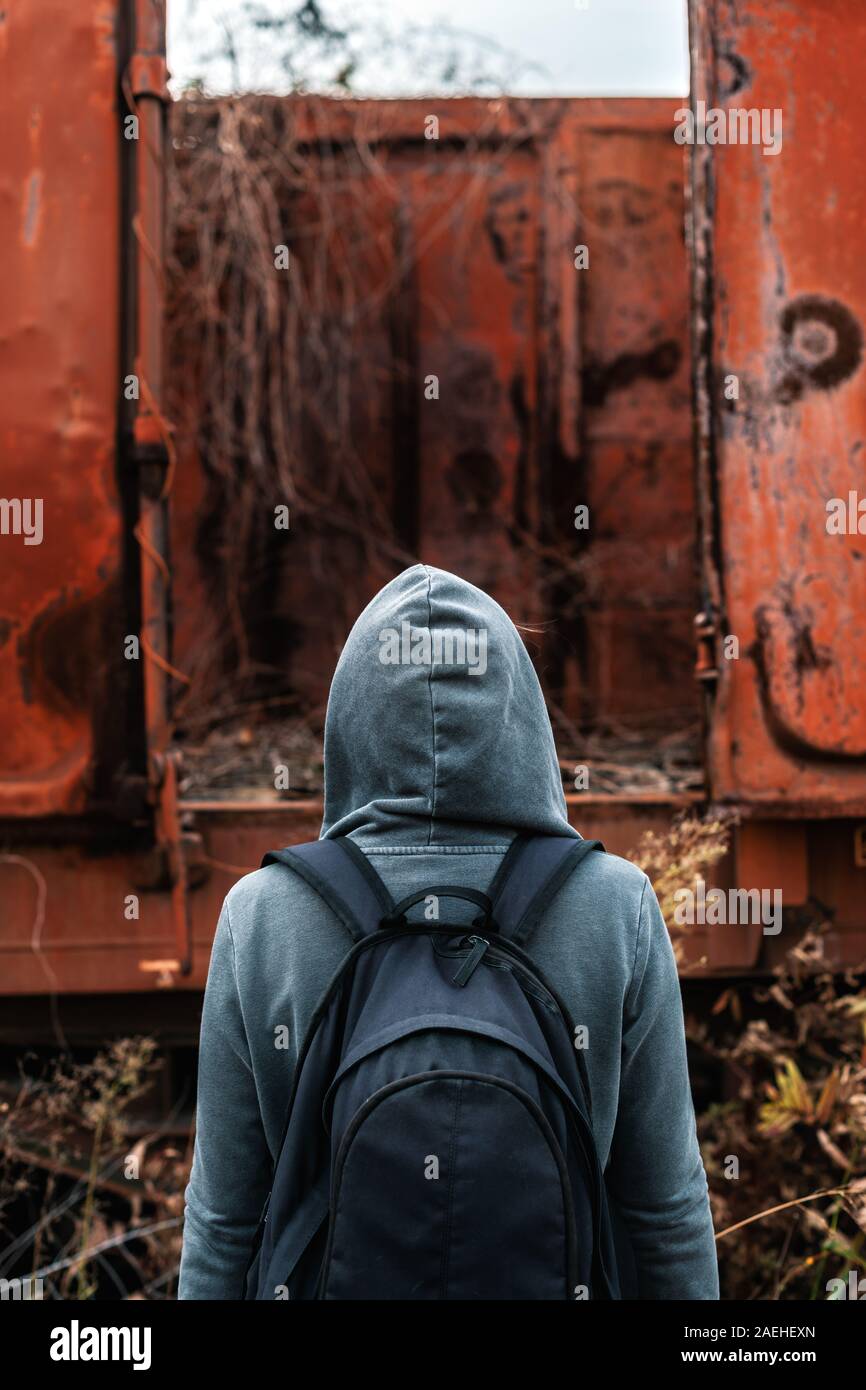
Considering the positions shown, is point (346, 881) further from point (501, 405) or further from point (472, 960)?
point (501, 405)

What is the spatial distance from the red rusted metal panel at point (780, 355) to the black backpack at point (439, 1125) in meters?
1.26

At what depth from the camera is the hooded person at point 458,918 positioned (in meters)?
1.00

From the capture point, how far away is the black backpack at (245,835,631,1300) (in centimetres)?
86

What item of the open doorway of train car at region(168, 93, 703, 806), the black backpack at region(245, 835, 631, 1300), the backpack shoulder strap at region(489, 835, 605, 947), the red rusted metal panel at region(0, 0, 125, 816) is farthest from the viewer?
the open doorway of train car at region(168, 93, 703, 806)

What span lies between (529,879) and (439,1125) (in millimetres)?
235

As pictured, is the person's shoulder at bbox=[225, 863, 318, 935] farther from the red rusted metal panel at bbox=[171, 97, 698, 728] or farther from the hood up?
the red rusted metal panel at bbox=[171, 97, 698, 728]

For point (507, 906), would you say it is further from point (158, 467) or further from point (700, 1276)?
point (158, 467)

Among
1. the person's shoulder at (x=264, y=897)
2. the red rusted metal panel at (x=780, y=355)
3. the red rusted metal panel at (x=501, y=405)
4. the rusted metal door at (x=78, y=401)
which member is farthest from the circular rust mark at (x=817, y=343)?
the person's shoulder at (x=264, y=897)

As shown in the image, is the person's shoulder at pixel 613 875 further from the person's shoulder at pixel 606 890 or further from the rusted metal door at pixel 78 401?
the rusted metal door at pixel 78 401

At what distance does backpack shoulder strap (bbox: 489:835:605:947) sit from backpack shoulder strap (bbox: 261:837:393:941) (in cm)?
10

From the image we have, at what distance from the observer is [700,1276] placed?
1057 mm

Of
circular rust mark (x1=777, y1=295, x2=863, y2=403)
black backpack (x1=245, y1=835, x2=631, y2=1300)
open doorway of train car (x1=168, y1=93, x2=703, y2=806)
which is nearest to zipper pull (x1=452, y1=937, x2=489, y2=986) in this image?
black backpack (x1=245, y1=835, x2=631, y2=1300)

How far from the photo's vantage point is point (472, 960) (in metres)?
0.93

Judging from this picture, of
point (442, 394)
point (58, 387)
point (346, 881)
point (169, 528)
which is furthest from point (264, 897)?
point (442, 394)
